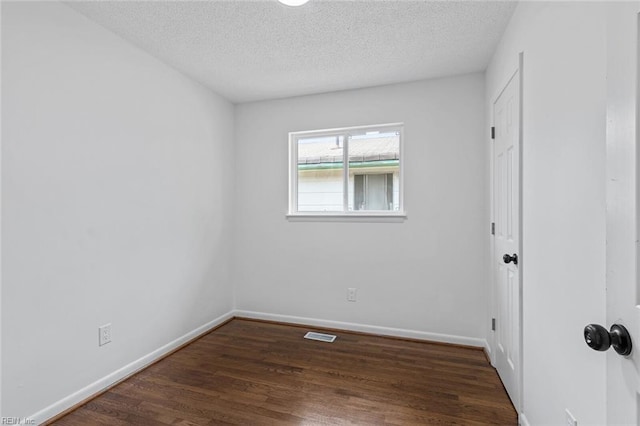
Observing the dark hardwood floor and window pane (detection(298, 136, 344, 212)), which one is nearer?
the dark hardwood floor

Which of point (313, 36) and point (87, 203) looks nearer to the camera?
point (87, 203)

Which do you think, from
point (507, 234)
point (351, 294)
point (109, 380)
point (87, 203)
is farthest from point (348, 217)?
point (109, 380)

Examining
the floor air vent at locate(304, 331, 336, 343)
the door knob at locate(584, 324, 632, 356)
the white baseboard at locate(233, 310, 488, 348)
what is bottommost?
the floor air vent at locate(304, 331, 336, 343)

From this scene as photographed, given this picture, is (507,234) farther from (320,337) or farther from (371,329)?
(320,337)

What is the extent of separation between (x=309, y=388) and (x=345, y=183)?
78.5 inches

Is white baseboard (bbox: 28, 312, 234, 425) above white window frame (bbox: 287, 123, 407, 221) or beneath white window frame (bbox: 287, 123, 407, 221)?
beneath

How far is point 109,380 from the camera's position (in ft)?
7.29

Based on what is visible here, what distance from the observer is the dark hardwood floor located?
1.89m

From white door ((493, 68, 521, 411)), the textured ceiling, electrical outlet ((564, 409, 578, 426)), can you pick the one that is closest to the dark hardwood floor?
white door ((493, 68, 521, 411))

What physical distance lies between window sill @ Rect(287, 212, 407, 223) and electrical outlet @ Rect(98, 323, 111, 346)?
1.89 m

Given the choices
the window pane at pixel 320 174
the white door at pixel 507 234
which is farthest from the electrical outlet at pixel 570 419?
the window pane at pixel 320 174

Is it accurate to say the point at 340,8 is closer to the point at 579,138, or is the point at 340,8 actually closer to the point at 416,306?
the point at 579,138

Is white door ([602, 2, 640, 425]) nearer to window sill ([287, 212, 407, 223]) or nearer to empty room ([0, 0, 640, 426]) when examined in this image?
empty room ([0, 0, 640, 426])

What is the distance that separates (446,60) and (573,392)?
2440 millimetres
